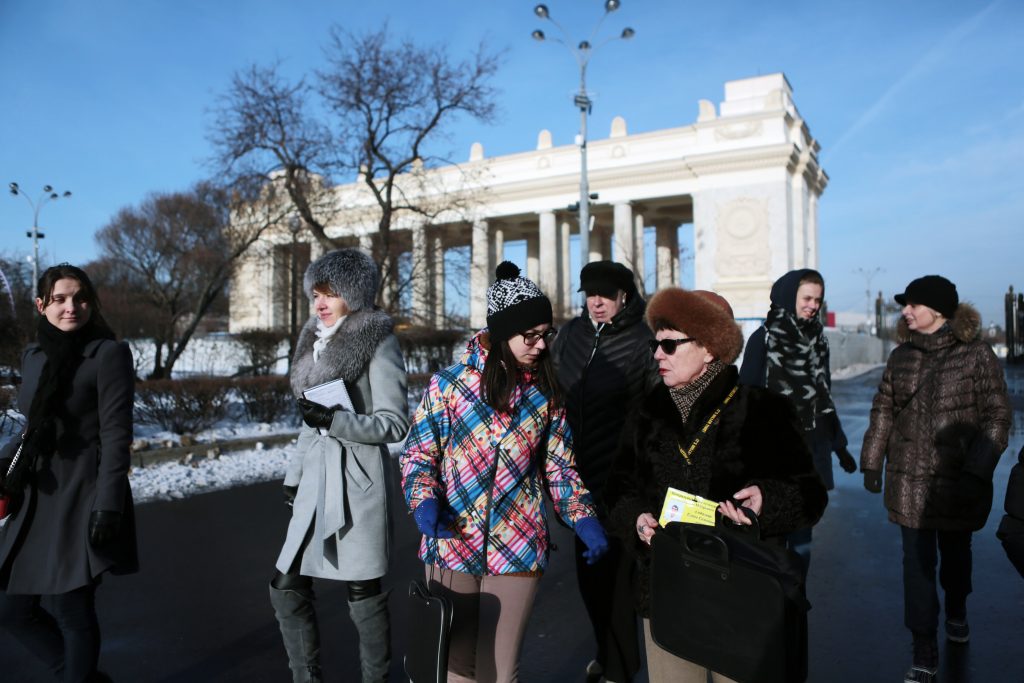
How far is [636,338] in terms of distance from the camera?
3.77 metres

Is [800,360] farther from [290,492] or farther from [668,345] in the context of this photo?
[290,492]

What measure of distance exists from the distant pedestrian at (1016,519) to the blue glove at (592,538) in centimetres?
134

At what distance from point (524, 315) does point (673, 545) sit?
0.92 metres

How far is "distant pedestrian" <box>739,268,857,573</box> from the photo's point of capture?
4555mm

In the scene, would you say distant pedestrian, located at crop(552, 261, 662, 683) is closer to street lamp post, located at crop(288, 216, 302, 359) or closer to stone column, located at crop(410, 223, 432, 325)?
street lamp post, located at crop(288, 216, 302, 359)

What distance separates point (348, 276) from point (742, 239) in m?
40.0

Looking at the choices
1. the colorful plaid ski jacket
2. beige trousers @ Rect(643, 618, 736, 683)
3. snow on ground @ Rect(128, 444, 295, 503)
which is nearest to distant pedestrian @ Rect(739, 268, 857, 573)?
beige trousers @ Rect(643, 618, 736, 683)

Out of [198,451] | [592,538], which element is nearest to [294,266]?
[198,451]

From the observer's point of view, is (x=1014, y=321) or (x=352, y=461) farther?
(x=1014, y=321)

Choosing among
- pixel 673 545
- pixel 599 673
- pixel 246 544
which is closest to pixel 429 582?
pixel 673 545

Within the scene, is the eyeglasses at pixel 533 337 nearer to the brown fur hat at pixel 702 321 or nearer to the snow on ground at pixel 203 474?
the brown fur hat at pixel 702 321

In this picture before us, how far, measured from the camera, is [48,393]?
295cm

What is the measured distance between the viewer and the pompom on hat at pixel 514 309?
103 inches

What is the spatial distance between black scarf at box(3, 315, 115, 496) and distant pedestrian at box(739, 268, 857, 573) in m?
3.64
